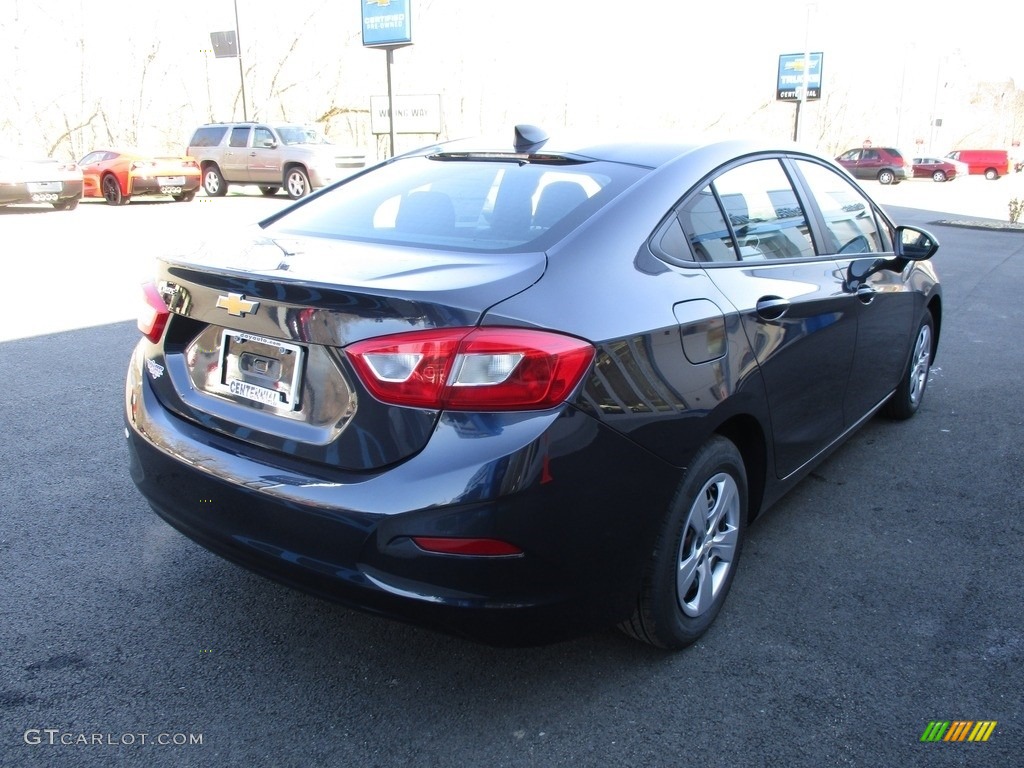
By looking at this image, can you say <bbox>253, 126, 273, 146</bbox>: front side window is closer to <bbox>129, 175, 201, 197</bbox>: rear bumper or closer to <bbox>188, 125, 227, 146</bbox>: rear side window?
<bbox>188, 125, 227, 146</bbox>: rear side window

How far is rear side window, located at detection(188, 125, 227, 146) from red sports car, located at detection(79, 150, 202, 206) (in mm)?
2609

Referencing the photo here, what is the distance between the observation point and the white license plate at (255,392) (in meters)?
2.38

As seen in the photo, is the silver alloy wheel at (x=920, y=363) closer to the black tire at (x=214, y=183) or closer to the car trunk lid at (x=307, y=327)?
the car trunk lid at (x=307, y=327)

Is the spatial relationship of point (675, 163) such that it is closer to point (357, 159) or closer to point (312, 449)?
point (312, 449)

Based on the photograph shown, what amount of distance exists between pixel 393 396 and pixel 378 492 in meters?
0.24

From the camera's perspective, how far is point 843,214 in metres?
3.95

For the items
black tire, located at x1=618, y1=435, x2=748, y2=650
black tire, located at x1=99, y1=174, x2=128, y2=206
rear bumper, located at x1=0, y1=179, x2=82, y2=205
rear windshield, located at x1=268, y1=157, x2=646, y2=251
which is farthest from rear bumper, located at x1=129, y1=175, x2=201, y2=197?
black tire, located at x1=618, y1=435, x2=748, y2=650

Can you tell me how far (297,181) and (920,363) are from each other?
1946 cm

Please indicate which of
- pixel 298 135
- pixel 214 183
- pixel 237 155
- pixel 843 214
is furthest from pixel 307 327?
pixel 214 183

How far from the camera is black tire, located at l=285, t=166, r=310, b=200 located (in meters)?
22.1

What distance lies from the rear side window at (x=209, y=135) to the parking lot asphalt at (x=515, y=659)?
70.4ft

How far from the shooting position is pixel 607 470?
90.0 inches

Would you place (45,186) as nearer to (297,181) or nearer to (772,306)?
(297,181)

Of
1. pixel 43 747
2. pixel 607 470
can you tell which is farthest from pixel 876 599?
pixel 43 747
